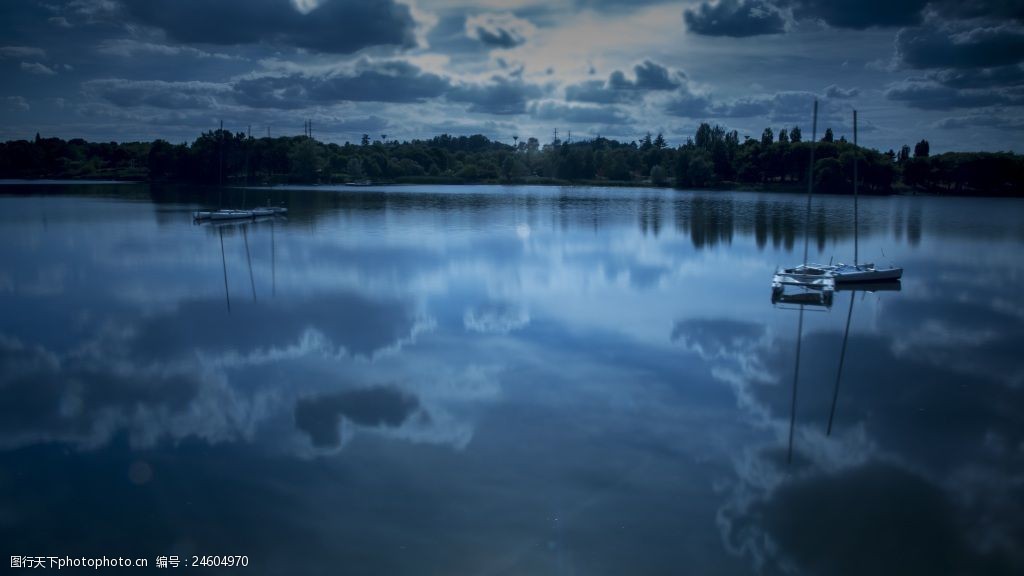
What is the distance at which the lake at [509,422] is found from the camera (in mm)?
10469

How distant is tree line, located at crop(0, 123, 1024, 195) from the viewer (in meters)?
111

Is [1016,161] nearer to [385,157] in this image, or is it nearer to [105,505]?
[385,157]

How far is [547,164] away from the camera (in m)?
161

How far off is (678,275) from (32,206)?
6837 cm

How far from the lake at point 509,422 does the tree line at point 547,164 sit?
246 feet

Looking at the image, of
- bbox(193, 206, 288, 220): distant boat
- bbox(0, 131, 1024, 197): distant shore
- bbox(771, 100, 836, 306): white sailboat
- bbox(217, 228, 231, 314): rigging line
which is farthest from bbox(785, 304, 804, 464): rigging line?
bbox(0, 131, 1024, 197): distant shore

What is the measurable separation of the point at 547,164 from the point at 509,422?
489ft

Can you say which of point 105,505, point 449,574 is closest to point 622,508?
point 449,574

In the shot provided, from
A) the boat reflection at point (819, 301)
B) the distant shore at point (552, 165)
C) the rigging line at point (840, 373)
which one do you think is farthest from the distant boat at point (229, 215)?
the distant shore at point (552, 165)

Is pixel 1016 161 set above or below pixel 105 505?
above

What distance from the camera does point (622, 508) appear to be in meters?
11.3

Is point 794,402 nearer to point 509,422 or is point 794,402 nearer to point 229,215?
point 509,422

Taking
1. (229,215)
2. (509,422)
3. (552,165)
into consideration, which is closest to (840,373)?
(509,422)

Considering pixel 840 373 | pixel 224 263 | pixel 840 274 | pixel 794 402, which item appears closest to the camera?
pixel 794 402
